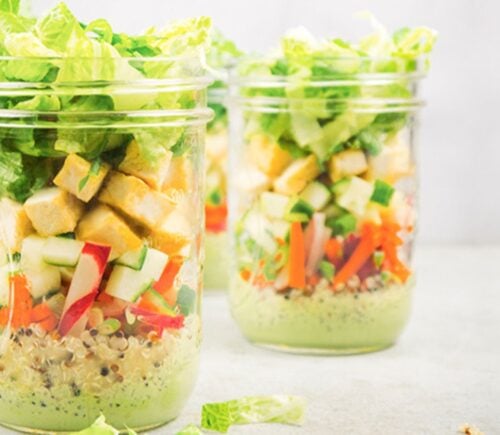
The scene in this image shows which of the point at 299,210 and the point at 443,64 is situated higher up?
the point at 443,64

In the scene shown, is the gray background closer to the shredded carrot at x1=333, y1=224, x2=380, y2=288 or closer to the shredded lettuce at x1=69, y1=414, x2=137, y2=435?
the shredded carrot at x1=333, y1=224, x2=380, y2=288

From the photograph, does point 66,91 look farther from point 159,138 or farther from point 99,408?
point 99,408

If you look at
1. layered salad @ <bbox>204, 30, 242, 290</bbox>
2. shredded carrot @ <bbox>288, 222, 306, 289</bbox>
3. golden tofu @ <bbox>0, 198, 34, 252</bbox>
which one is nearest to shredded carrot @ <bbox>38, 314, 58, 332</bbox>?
golden tofu @ <bbox>0, 198, 34, 252</bbox>

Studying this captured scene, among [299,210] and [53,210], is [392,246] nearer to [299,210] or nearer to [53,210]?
[299,210]

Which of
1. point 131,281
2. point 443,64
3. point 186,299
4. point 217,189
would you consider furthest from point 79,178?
point 443,64

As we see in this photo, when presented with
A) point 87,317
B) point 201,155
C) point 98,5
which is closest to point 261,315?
point 201,155

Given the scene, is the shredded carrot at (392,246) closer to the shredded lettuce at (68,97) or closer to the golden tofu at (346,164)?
the golden tofu at (346,164)
